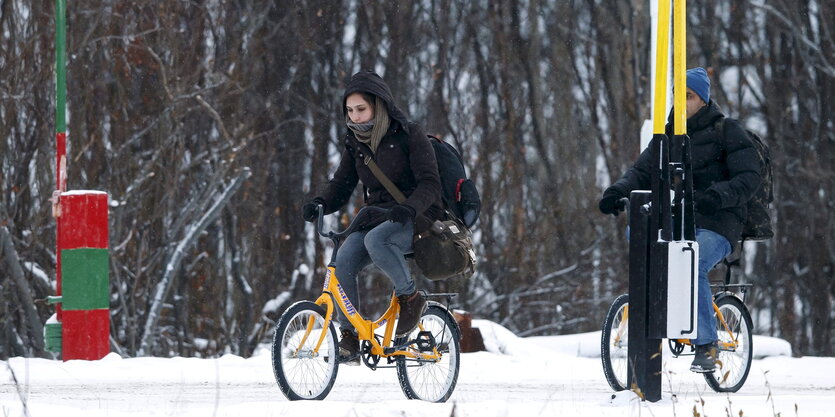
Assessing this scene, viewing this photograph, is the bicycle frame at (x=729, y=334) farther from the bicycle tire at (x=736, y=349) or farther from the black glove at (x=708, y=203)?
the black glove at (x=708, y=203)

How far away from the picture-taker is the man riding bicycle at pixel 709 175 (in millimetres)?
7531

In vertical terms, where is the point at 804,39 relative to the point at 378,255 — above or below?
above

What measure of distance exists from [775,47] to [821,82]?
0.75m

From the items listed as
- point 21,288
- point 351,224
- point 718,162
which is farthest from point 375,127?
point 21,288

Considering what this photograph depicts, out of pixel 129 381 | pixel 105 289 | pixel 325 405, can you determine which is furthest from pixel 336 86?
pixel 325 405

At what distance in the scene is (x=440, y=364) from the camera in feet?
24.0

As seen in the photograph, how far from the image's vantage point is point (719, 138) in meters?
7.62

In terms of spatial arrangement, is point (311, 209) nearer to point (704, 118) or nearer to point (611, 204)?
point (611, 204)

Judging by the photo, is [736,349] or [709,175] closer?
[709,175]

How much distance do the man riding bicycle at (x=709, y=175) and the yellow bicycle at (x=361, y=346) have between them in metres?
1.23

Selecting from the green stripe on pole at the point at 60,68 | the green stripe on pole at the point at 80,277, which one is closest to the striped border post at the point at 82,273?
the green stripe on pole at the point at 80,277

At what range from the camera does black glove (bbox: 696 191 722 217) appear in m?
7.20

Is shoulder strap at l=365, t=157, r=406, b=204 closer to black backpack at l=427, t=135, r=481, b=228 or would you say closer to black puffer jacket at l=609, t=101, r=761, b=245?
black backpack at l=427, t=135, r=481, b=228

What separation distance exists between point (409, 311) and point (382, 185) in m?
0.68
